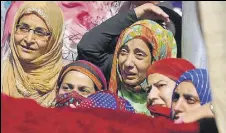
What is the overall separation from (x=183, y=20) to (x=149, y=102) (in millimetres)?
228

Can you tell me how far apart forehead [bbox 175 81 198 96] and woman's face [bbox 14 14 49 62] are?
387 mm

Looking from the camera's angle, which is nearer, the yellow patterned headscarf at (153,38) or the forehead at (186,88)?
the forehead at (186,88)

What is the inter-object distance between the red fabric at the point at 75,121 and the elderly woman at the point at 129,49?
0.15m

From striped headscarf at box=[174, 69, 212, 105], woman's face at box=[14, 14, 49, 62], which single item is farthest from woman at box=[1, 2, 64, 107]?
striped headscarf at box=[174, 69, 212, 105]

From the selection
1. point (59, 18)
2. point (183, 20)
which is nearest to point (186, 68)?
point (183, 20)

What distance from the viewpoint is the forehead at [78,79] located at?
1.42m

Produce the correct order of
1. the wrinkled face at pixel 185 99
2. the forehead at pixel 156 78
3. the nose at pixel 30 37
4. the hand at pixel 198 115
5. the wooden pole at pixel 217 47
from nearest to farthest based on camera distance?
the wooden pole at pixel 217 47
the hand at pixel 198 115
the wrinkled face at pixel 185 99
the forehead at pixel 156 78
the nose at pixel 30 37

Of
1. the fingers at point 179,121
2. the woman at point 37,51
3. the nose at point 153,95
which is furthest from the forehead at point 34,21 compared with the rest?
the fingers at point 179,121

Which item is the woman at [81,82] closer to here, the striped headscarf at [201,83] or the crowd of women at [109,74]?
the crowd of women at [109,74]

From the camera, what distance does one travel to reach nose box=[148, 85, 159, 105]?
135 centimetres

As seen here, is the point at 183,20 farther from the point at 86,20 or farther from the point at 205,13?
the point at 205,13

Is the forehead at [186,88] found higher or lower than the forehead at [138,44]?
lower

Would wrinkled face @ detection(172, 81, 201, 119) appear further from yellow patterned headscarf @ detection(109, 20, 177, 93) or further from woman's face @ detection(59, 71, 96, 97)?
woman's face @ detection(59, 71, 96, 97)

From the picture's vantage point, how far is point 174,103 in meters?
1.30
